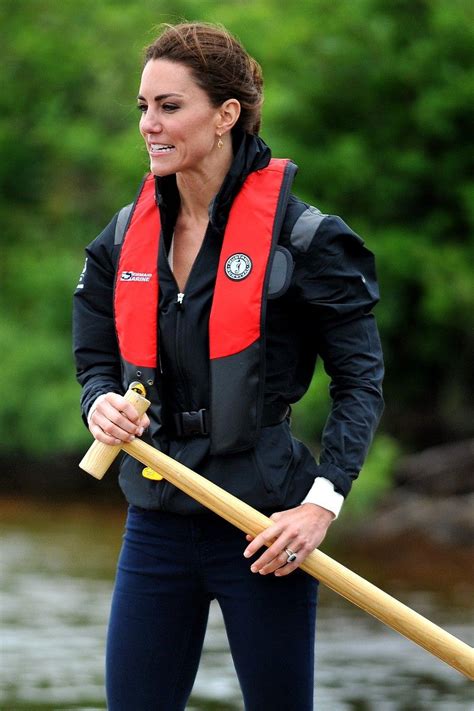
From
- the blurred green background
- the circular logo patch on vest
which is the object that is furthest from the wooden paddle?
the blurred green background

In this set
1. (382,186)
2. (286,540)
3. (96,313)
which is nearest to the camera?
(286,540)

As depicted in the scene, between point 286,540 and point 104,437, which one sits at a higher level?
point 104,437

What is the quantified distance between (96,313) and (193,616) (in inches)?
25.0

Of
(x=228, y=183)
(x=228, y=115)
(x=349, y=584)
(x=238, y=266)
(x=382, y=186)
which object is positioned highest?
(x=382, y=186)

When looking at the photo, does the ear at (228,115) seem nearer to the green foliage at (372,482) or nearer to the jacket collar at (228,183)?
the jacket collar at (228,183)

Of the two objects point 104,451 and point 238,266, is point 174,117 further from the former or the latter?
point 104,451

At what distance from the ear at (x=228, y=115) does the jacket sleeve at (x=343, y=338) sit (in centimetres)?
27

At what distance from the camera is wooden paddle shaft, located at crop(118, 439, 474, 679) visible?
8.13ft

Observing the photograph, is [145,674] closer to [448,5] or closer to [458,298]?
[458,298]

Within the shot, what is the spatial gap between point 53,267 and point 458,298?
5685 millimetres

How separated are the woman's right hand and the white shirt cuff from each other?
13.2 inches

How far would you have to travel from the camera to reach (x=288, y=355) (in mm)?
2633

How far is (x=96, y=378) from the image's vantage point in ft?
9.12

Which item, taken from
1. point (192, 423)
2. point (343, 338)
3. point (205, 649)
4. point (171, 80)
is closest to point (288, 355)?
point (343, 338)
